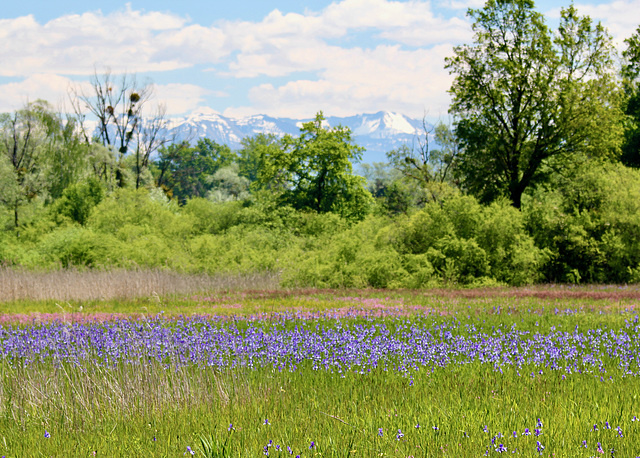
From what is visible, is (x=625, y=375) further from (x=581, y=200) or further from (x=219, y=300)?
(x=581, y=200)

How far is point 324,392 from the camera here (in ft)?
20.0

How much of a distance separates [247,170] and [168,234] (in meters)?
70.5

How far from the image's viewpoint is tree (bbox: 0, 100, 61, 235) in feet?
153

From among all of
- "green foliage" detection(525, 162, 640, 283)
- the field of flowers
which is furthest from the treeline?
the field of flowers

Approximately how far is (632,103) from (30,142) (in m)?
51.2

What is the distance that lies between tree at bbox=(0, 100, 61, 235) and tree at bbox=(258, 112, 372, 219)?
2213 centimetres

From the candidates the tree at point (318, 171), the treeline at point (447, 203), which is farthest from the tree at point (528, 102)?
the tree at point (318, 171)

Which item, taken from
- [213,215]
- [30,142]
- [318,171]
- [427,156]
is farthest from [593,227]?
[30,142]

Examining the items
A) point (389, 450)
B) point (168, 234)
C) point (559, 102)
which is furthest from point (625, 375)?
point (168, 234)

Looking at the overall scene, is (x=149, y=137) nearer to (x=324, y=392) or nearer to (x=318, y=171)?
(x=318, y=171)

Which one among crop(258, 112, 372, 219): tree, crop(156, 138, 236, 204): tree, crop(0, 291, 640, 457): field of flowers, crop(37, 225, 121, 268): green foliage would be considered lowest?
crop(0, 291, 640, 457): field of flowers

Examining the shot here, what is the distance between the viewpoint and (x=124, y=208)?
3416 centimetres

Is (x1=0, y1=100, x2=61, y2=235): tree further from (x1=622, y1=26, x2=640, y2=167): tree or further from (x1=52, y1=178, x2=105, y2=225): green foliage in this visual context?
(x1=622, y1=26, x2=640, y2=167): tree

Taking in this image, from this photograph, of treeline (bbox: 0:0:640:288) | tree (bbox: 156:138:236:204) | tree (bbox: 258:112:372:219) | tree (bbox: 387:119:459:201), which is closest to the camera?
treeline (bbox: 0:0:640:288)
